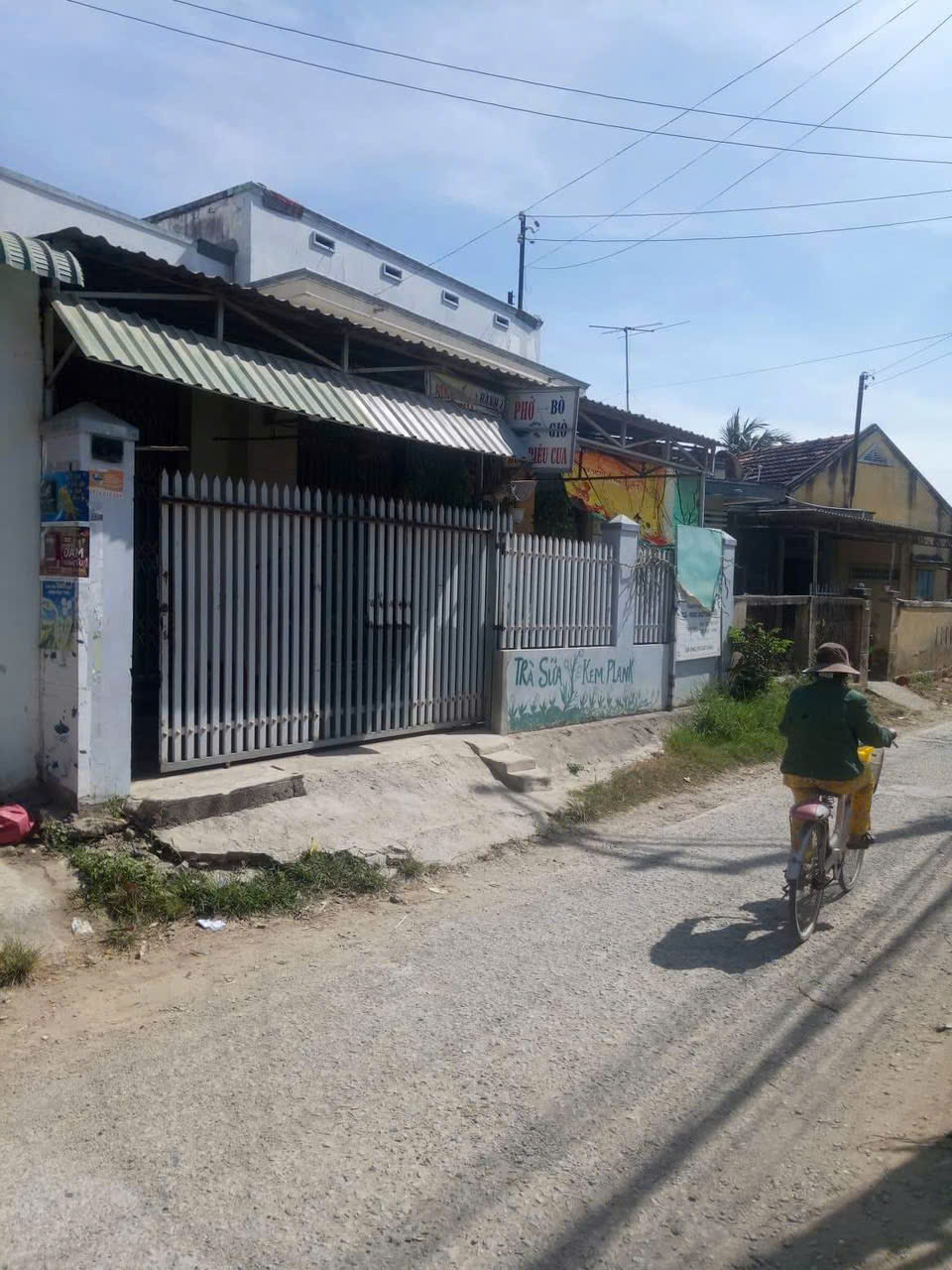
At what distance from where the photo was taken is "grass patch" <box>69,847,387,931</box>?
548 cm

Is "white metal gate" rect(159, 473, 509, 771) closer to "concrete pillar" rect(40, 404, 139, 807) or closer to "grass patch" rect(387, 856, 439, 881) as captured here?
"concrete pillar" rect(40, 404, 139, 807)

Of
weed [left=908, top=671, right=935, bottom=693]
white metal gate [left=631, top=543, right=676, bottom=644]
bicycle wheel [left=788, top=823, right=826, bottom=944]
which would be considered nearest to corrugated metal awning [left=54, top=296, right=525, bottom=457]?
white metal gate [left=631, top=543, right=676, bottom=644]

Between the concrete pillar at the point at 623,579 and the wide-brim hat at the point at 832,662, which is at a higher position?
the concrete pillar at the point at 623,579

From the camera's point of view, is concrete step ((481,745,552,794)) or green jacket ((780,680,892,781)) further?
concrete step ((481,745,552,794))

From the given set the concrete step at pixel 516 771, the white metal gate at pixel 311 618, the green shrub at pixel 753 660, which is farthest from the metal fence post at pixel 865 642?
the concrete step at pixel 516 771

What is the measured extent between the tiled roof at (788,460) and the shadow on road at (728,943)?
20542 mm

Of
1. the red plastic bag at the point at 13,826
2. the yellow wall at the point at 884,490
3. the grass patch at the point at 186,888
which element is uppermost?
the yellow wall at the point at 884,490

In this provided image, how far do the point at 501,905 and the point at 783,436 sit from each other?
40.5 meters

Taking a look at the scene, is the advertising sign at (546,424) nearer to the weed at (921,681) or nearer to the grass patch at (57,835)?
the grass patch at (57,835)

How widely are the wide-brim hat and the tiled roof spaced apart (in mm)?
19793

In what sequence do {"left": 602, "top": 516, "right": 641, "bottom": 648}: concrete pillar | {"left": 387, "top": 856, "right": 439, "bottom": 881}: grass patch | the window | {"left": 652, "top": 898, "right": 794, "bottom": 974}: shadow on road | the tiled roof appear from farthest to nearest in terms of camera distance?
the window < the tiled roof < {"left": 602, "top": 516, "right": 641, "bottom": 648}: concrete pillar < {"left": 387, "top": 856, "right": 439, "bottom": 881}: grass patch < {"left": 652, "top": 898, "right": 794, "bottom": 974}: shadow on road

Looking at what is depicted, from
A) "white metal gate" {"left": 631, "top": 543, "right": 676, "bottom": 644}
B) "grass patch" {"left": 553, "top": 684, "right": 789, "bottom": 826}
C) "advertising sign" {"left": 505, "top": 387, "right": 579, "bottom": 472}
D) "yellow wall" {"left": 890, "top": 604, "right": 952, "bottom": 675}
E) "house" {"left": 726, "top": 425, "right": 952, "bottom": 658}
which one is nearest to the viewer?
"grass patch" {"left": 553, "top": 684, "right": 789, "bottom": 826}

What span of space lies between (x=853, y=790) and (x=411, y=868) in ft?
9.33

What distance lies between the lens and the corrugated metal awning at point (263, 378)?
6219 mm
